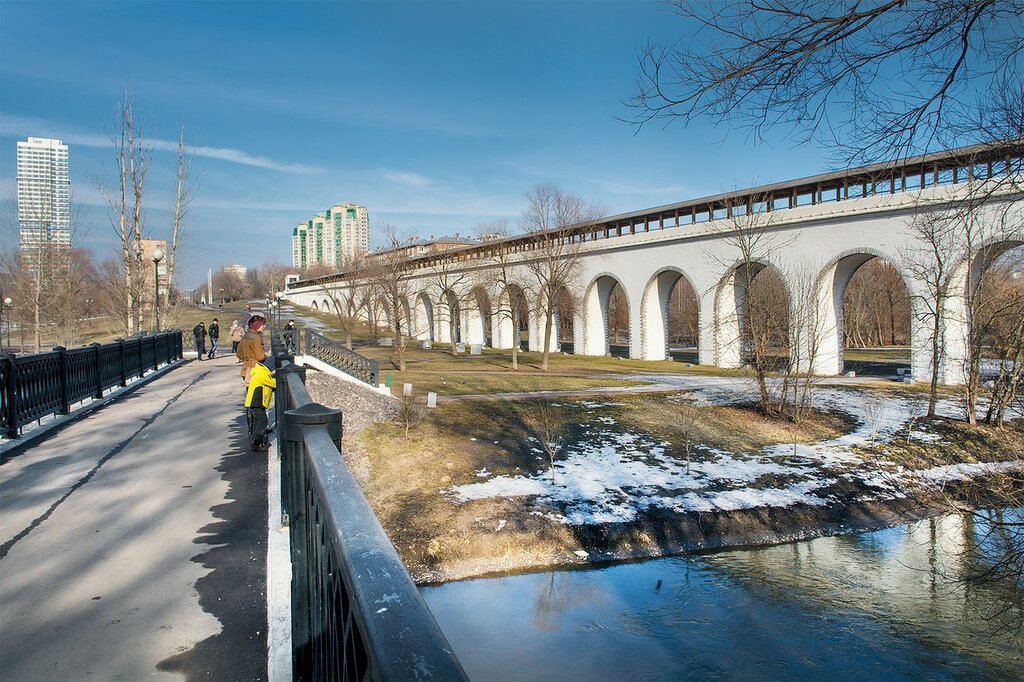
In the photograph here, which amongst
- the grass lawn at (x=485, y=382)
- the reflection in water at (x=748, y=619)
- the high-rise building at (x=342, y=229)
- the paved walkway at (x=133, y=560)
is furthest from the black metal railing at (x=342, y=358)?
the high-rise building at (x=342, y=229)

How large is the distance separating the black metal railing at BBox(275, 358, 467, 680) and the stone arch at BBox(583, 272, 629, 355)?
1484 inches

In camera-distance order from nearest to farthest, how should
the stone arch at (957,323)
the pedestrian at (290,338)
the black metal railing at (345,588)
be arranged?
the black metal railing at (345,588) → the pedestrian at (290,338) → the stone arch at (957,323)

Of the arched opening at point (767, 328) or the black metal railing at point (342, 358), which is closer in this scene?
the arched opening at point (767, 328)

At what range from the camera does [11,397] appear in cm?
770

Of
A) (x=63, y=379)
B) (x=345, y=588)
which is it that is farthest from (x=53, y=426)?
(x=345, y=588)

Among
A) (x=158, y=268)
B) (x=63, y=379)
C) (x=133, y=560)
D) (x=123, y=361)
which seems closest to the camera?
(x=133, y=560)

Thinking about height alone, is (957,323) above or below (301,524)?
above

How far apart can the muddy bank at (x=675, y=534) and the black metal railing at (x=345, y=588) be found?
8.40 m

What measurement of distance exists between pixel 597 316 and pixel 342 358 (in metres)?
24.3

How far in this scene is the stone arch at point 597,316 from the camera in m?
40.1

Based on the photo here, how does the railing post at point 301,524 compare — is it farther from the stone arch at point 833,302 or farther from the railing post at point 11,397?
the stone arch at point 833,302

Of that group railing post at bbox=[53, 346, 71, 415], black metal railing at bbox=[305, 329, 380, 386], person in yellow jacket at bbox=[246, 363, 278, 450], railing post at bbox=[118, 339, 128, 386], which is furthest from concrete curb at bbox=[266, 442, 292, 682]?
black metal railing at bbox=[305, 329, 380, 386]

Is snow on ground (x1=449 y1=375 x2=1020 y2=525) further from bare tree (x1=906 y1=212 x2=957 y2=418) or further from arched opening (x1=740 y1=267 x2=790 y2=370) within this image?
arched opening (x1=740 y1=267 x2=790 y2=370)

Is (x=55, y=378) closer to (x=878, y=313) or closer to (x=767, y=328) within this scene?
(x=767, y=328)
